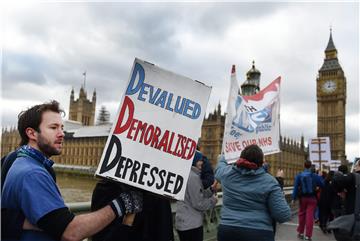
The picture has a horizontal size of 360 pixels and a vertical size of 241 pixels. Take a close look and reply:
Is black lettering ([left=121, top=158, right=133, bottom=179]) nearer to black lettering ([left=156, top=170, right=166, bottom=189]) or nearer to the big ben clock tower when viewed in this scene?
black lettering ([left=156, top=170, right=166, bottom=189])

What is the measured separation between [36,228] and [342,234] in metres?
2.89

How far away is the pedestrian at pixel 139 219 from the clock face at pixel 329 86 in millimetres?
92884

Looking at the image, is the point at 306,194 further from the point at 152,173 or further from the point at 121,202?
the point at 121,202

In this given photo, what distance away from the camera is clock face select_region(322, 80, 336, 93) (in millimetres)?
87750

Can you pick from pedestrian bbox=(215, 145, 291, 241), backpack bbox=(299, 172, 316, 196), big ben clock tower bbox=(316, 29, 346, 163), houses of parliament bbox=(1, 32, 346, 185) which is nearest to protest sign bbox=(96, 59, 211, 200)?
pedestrian bbox=(215, 145, 291, 241)

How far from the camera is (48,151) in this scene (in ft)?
6.28

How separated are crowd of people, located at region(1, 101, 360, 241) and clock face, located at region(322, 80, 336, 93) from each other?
9090 centimetres

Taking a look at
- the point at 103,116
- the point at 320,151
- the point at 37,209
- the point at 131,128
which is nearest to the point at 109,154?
the point at 131,128

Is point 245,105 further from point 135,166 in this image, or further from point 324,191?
point 324,191

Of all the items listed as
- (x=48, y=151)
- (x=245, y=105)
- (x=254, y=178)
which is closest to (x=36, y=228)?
(x=48, y=151)

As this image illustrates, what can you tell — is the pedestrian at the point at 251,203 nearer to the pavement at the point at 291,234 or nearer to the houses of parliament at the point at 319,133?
the pavement at the point at 291,234

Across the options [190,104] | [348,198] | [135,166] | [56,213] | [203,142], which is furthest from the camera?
[203,142]

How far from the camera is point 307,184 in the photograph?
24.6 ft

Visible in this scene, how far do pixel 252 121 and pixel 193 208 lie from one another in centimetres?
193
